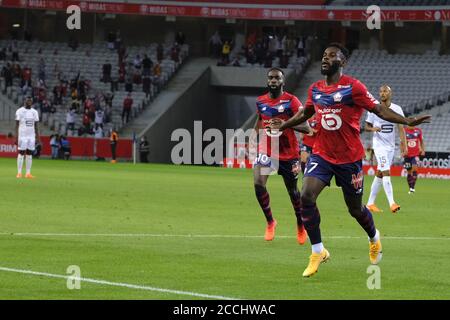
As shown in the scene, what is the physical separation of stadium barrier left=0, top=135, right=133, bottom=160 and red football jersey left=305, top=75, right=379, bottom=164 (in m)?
47.2

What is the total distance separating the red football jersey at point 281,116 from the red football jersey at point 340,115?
161 inches

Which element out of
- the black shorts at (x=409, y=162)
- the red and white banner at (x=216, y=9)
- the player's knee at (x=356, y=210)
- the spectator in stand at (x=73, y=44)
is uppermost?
the red and white banner at (x=216, y=9)

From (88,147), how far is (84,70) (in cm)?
1023

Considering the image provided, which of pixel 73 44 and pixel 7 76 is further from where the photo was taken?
pixel 73 44

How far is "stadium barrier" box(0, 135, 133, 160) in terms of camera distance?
6044cm

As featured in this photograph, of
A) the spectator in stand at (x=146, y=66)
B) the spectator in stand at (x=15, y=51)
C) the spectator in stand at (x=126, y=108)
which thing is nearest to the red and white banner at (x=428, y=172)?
the spectator in stand at (x=126, y=108)

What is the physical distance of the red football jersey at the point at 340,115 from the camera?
13.8 meters

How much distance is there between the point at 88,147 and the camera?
60781 mm

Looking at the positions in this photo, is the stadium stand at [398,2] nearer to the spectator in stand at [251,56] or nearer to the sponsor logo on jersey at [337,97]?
the spectator in stand at [251,56]

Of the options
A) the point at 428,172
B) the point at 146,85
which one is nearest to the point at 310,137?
the point at 428,172

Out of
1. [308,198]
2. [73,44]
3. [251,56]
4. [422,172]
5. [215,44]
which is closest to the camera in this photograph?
[308,198]

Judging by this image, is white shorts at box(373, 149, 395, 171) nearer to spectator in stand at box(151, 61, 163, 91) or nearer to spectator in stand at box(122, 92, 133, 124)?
spectator in stand at box(122, 92, 133, 124)

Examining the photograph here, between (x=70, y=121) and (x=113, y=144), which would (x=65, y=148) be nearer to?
(x=70, y=121)
